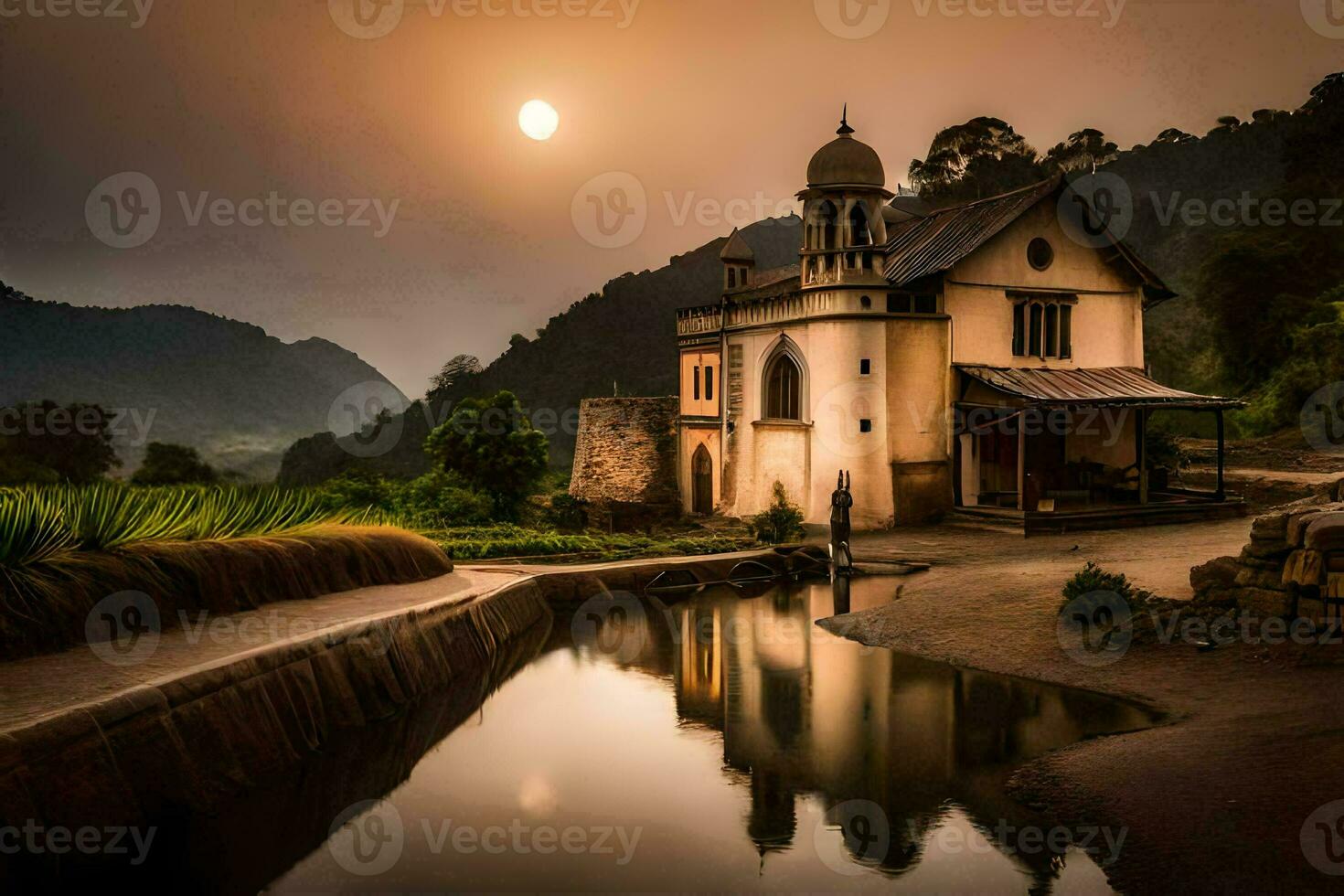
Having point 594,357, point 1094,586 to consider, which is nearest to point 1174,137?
point 594,357

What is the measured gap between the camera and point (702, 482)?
122 feet

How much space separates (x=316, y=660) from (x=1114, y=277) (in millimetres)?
27801

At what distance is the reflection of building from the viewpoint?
9648 mm

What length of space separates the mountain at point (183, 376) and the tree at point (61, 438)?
6954mm

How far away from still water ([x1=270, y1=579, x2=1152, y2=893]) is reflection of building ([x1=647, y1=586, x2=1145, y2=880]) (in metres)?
0.03

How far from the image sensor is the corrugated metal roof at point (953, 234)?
2916cm

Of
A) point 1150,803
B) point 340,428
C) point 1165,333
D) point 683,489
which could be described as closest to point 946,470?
point 683,489

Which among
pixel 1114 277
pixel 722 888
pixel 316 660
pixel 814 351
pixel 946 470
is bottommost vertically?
pixel 722 888

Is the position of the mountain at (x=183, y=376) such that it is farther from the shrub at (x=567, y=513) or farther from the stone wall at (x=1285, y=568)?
the stone wall at (x=1285, y=568)

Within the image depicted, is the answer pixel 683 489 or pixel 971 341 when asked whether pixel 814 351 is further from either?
pixel 683 489

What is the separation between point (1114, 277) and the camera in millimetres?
31859

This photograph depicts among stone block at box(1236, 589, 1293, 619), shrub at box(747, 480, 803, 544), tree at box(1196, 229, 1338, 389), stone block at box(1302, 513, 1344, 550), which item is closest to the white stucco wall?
shrub at box(747, 480, 803, 544)

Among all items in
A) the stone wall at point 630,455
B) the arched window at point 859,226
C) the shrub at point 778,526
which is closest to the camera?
the shrub at point 778,526

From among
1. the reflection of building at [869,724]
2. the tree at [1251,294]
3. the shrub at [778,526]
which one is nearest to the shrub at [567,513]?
the shrub at [778,526]
